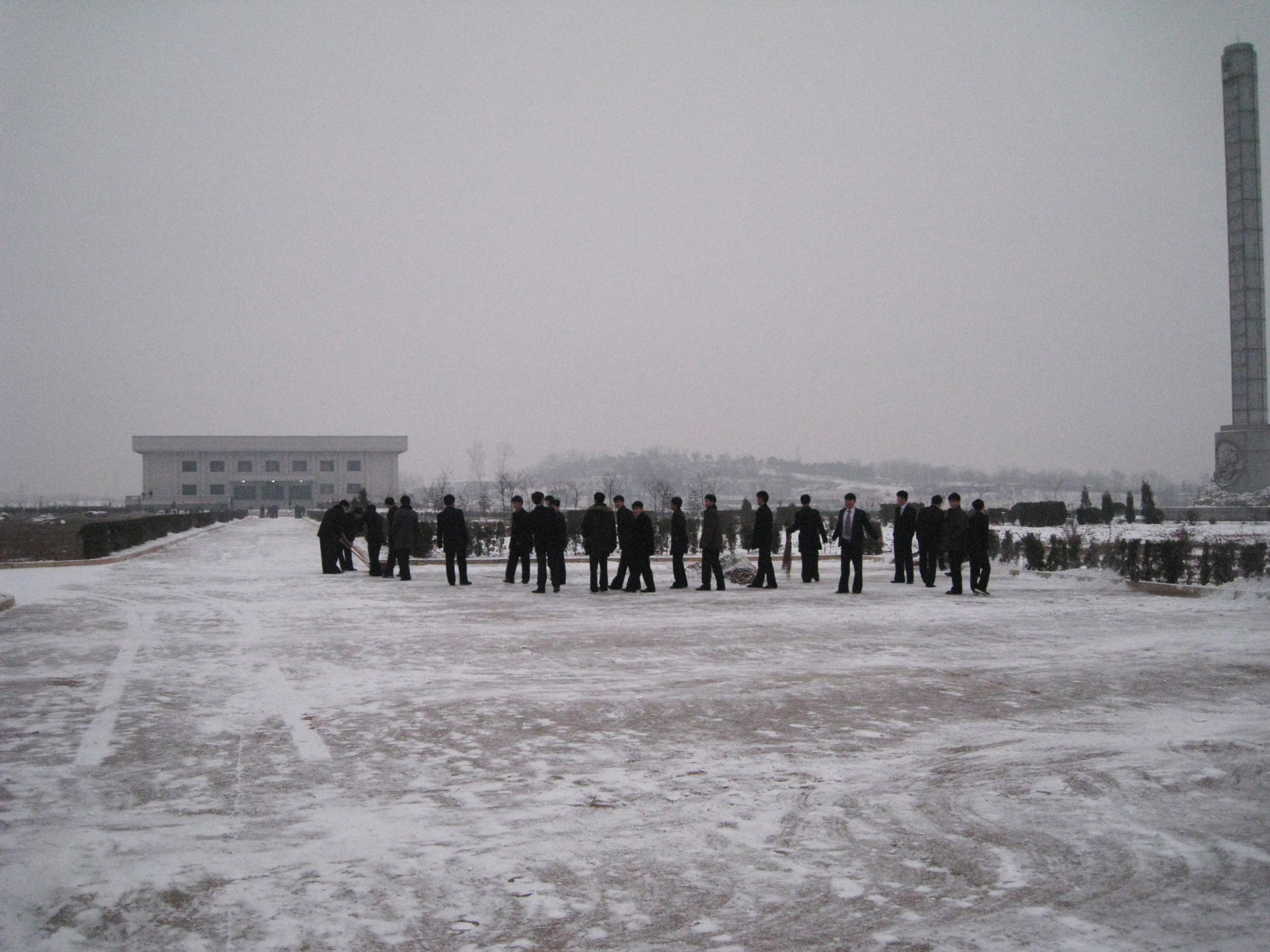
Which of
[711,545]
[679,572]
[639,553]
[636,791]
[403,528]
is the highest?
[403,528]

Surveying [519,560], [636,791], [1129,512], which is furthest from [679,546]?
[1129,512]

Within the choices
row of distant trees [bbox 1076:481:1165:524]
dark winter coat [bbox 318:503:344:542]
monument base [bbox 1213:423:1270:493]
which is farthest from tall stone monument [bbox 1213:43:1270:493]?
dark winter coat [bbox 318:503:344:542]

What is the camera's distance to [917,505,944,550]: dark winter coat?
720 inches

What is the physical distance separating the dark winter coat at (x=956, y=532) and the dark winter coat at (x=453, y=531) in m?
8.27

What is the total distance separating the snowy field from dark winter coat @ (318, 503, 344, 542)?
383 inches

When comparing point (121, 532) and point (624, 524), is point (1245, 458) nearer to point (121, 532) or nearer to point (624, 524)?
point (624, 524)

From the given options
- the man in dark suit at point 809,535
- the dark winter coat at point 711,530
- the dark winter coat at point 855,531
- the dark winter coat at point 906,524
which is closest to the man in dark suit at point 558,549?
the dark winter coat at point 711,530

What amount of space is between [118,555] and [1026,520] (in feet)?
120

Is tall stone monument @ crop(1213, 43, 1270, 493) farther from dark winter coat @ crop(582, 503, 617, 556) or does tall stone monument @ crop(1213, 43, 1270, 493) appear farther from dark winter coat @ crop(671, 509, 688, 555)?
dark winter coat @ crop(582, 503, 617, 556)

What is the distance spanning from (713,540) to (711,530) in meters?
0.28

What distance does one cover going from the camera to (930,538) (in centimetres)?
1836

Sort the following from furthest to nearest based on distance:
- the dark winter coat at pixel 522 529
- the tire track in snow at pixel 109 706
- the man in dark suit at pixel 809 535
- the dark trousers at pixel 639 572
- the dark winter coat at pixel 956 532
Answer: the dark winter coat at pixel 522 529, the man in dark suit at pixel 809 535, the dark trousers at pixel 639 572, the dark winter coat at pixel 956 532, the tire track in snow at pixel 109 706

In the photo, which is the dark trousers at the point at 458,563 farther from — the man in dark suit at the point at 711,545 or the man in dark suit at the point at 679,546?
the man in dark suit at the point at 711,545

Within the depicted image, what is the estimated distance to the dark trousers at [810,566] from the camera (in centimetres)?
1934
